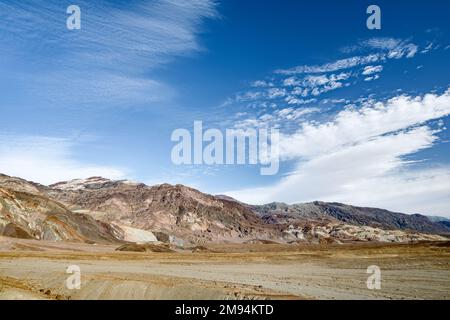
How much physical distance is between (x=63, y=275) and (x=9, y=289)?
29.5 ft

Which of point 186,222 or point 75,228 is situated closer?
point 75,228

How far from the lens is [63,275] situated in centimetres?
2708

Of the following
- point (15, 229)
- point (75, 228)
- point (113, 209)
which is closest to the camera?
point (15, 229)
